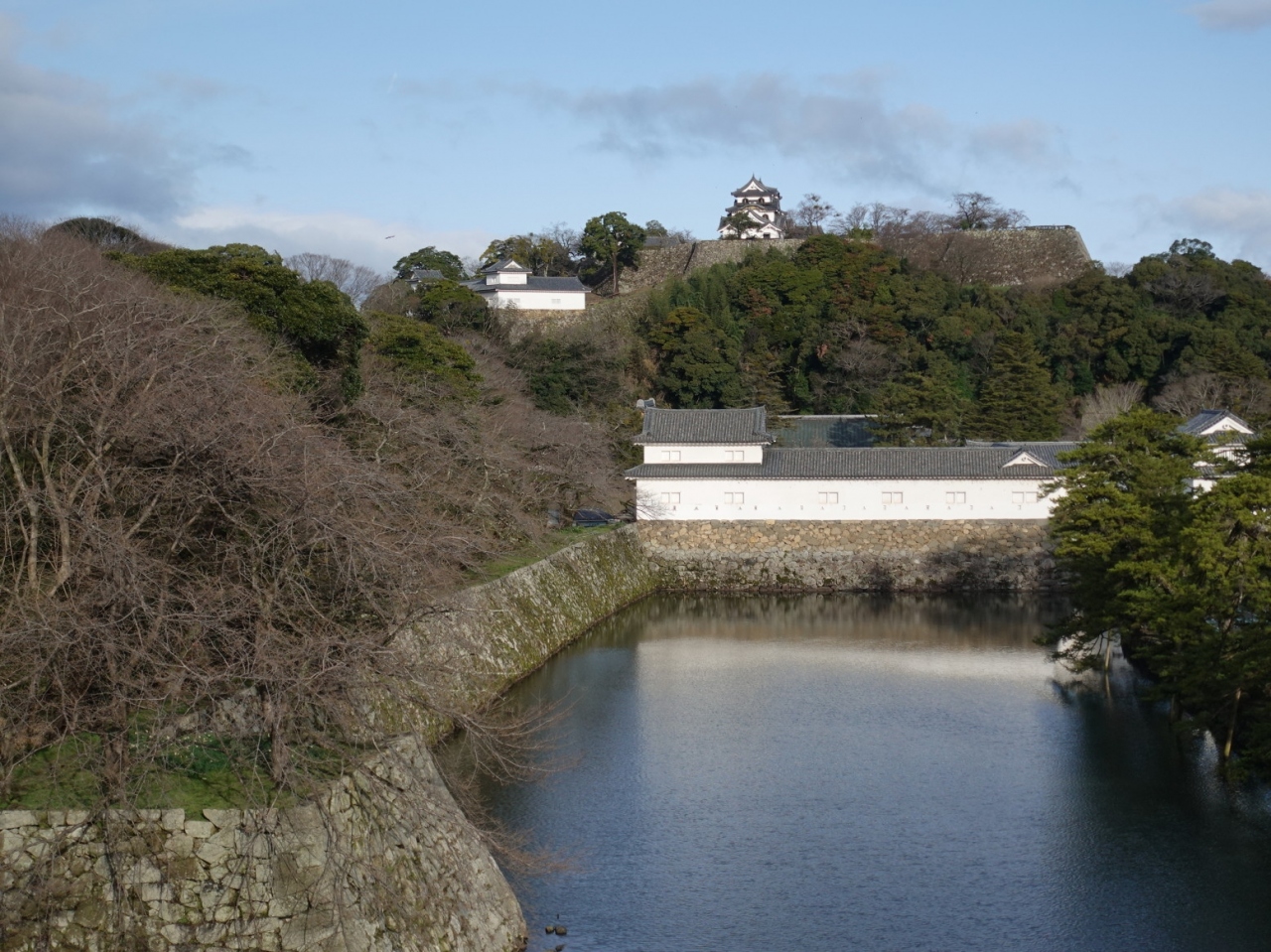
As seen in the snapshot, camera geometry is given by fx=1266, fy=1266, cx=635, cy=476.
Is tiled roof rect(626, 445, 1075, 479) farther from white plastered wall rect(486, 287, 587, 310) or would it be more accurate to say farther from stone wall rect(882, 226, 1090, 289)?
stone wall rect(882, 226, 1090, 289)

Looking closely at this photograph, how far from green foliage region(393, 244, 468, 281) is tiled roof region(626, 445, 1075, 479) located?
21.7 meters

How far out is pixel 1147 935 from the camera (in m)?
8.20

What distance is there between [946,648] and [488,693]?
288 inches

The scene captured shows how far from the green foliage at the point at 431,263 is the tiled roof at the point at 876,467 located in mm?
21675

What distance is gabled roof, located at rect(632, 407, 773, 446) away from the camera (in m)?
24.7

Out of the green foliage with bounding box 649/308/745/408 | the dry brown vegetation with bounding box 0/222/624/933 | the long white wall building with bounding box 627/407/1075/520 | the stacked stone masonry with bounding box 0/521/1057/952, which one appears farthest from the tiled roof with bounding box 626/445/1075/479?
the stacked stone masonry with bounding box 0/521/1057/952

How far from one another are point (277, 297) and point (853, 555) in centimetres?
1186

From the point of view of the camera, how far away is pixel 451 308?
3444 centimetres

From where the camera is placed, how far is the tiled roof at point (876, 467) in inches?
947

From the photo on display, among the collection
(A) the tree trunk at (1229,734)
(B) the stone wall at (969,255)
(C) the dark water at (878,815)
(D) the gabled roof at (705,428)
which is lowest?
(C) the dark water at (878,815)

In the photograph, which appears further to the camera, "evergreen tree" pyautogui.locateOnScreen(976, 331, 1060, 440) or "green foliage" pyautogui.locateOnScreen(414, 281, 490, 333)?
"green foliage" pyautogui.locateOnScreen(414, 281, 490, 333)

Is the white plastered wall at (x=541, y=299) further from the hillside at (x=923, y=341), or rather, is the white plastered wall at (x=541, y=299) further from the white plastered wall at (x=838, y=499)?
the white plastered wall at (x=838, y=499)

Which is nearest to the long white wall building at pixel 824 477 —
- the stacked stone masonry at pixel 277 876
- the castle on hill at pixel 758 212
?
the stacked stone masonry at pixel 277 876

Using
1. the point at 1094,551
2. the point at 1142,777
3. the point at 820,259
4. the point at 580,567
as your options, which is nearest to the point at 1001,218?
the point at 820,259
